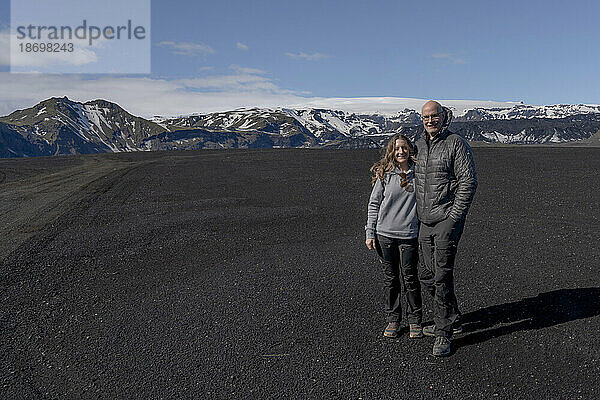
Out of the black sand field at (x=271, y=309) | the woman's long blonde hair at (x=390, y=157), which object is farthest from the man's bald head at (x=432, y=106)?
the black sand field at (x=271, y=309)

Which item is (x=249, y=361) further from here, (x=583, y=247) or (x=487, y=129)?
(x=487, y=129)

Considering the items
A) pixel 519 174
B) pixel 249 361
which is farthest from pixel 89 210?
pixel 519 174

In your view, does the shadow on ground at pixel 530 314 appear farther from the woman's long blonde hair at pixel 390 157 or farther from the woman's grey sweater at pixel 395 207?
the woman's long blonde hair at pixel 390 157

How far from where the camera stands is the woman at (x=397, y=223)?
472cm

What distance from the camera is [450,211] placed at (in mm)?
4453

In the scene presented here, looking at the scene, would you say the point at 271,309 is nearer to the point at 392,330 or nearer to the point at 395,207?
the point at 392,330

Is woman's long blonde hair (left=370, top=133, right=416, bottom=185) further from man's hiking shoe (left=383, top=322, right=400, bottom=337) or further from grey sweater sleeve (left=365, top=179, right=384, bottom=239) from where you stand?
A: man's hiking shoe (left=383, top=322, right=400, bottom=337)

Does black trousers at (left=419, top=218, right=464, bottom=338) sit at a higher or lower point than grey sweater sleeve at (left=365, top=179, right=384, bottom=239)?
lower

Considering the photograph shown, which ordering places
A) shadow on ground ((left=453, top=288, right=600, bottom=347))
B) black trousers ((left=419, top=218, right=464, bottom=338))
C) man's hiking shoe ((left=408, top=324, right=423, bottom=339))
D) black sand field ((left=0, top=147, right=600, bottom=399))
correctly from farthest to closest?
1. shadow on ground ((left=453, top=288, right=600, bottom=347))
2. man's hiking shoe ((left=408, top=324, right=423, bottom=339))
3. black trousers ((left=419, top=218, right=464, bottom=338))
4. black sand field ((left=0, top=147, right=600, bottom=399))

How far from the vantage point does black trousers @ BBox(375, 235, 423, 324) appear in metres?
4.81

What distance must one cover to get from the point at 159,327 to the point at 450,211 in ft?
11.0

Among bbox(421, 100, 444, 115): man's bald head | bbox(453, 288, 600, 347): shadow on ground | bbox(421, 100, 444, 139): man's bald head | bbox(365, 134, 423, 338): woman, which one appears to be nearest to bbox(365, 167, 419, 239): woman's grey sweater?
bbox(365, 134, 423, 338): woman

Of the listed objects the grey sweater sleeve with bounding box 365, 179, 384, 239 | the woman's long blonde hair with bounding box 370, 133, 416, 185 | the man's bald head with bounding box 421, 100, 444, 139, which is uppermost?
the man's bald head with bounding box 421, 100, 444, 139

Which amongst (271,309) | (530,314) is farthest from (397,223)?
(530,314)
